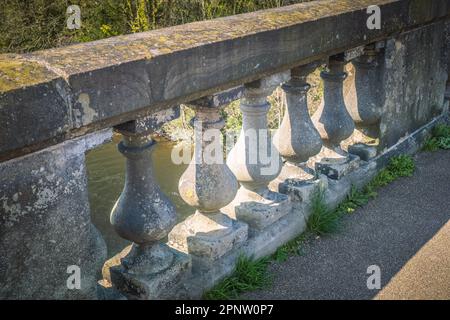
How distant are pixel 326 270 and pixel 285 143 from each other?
0.80 m

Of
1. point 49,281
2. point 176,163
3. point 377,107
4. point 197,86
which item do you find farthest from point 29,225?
point 176,163

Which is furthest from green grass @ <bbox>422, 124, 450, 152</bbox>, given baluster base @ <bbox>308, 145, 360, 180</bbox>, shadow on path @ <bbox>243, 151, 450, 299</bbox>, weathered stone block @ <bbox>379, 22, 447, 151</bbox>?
baluster base @ <bbox>308, 145, 360, 180</bbox>

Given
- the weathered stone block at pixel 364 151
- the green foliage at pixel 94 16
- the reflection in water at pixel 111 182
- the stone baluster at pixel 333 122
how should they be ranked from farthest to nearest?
the green foliage at pixel 94 16 < the reflection in water at pixel 111 182 < the weathered stone block at pixel 364 151 < the stone baluster at pixel 333 122

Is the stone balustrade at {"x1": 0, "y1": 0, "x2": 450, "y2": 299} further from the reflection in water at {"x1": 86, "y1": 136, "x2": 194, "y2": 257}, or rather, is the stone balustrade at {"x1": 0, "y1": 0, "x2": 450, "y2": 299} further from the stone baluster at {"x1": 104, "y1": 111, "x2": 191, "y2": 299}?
the reflection in water at {"x1": 86, "y1": 136, "x2": 194, "y2": 257}

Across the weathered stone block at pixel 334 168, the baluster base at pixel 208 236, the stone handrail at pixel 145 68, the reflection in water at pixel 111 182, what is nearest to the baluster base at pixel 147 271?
the baluster base at pixel 208 236

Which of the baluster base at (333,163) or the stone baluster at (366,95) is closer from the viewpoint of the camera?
the baluster base at (333,163)

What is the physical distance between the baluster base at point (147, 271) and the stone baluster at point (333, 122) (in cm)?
148

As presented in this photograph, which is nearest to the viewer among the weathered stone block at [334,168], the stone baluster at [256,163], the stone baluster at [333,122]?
the stone baluster at [256,163]

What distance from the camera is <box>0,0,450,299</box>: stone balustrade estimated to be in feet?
6.72

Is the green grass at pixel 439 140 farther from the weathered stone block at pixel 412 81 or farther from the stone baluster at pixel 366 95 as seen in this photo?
the stone baluster at pixel 366 95

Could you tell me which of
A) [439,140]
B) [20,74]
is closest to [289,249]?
[20,74]

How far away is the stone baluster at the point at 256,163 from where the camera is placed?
10.2ft

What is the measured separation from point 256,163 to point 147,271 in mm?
896
